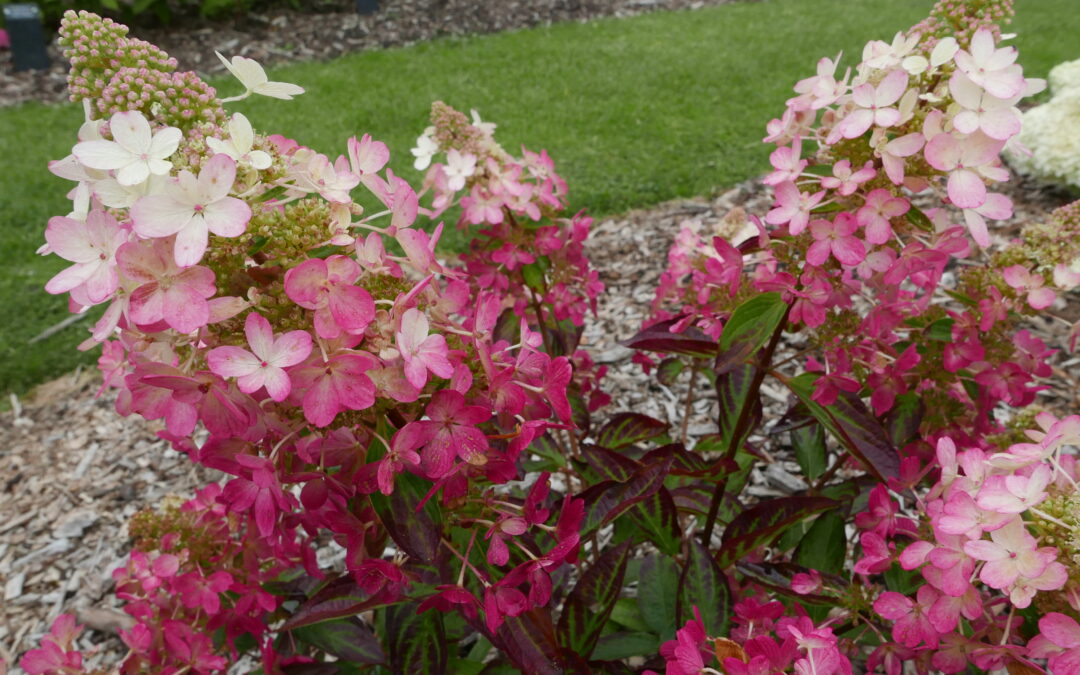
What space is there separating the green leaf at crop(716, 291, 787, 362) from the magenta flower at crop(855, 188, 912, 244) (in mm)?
173

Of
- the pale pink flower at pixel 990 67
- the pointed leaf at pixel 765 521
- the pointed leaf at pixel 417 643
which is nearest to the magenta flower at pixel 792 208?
the pale pink flower at pixel 990 67

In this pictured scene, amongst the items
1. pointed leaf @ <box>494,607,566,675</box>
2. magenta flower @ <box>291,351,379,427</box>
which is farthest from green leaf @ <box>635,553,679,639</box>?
magenta flower @ <box>291,351,379,427</box>

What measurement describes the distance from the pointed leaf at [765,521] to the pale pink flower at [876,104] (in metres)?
0.65

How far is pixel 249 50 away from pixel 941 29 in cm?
741

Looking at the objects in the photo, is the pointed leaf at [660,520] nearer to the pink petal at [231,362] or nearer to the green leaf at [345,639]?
the green leaf at [345,639]

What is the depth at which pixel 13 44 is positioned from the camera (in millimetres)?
6965

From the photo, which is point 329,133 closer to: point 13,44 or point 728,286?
point 13,44

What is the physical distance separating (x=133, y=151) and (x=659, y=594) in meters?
1.29

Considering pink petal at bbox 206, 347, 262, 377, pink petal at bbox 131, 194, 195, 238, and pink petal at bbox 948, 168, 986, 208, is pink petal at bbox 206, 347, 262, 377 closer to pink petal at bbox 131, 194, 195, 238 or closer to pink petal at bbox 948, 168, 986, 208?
pink petal at bbox 131, 194, 195, 238

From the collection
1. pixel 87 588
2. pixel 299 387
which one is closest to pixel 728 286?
pixel 299 387

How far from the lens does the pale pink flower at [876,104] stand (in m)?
1.10

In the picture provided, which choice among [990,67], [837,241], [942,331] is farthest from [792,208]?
[942,331]

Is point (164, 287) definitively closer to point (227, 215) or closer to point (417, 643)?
point (227, 215)

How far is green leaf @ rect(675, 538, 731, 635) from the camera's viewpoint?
1339mm
